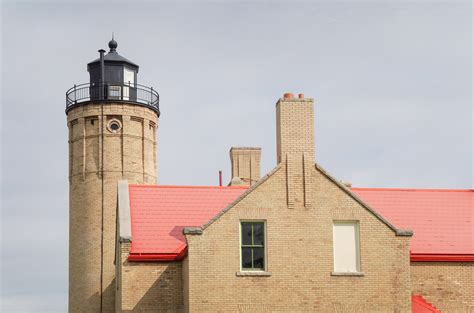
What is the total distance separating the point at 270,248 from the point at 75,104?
85.8ft

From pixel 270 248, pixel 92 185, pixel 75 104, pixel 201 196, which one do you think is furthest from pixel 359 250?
pixel 75 104

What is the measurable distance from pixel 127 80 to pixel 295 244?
26.5 meters

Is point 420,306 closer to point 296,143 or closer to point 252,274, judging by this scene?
point 252,274

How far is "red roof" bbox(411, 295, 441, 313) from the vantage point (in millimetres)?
30081

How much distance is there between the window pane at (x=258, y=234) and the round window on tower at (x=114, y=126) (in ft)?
77.5

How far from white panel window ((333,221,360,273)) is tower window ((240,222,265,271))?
234 centimetres

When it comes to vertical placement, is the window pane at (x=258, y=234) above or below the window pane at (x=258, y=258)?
above

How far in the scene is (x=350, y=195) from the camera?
29.3 metres

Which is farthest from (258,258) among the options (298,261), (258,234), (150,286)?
(150,286)

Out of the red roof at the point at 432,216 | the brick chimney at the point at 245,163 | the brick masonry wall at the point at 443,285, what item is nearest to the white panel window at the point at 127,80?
the brick chimney at the point at 245,163

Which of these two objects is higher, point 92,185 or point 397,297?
point 92,185

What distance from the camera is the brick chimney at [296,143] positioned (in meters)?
29.1

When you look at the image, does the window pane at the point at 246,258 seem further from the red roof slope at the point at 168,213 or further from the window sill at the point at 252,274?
the red roof slope at the point at 168,213

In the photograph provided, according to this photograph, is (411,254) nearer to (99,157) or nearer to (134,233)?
(134,233)
